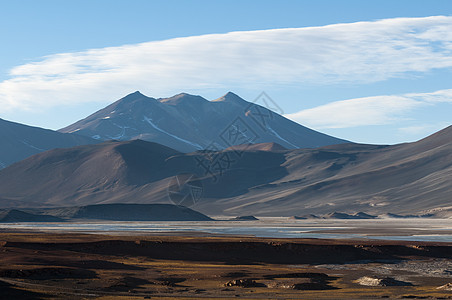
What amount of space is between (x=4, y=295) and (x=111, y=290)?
7565mm

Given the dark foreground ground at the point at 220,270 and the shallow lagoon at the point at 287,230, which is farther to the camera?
the shallow lagoon at the point at 287,230

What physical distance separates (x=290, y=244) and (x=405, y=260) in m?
10.7

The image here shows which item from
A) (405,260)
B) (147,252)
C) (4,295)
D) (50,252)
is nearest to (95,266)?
(50,252)

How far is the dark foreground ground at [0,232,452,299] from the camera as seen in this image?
42.7 metres

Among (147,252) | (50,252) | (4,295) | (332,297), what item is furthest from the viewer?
(147,252)

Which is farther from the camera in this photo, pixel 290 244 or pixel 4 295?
pixel 290 244

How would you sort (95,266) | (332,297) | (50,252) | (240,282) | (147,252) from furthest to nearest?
(147,252), (50,252), (95,266), (240,282), (332,297)

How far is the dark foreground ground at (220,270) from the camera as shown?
42688mm

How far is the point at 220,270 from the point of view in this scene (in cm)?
5531

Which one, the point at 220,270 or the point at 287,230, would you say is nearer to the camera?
the point at 220,270

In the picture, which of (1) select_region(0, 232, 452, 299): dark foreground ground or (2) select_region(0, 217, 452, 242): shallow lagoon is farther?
(2) select_region(0, 217, 452, 242): shallow lagoon

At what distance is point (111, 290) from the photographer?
4272 cm

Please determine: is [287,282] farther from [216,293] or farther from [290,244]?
[290,244]

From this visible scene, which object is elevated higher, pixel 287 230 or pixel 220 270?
pixel 220 270
